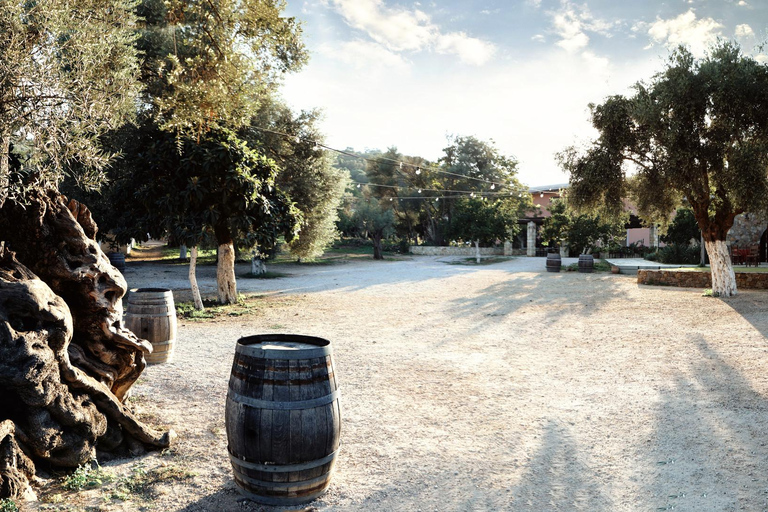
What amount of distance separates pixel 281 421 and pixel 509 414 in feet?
10.1

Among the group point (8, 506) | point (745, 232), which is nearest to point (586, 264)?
point (745, 232)

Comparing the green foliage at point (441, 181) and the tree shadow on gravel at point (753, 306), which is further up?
the green foliage at point (441, 181)

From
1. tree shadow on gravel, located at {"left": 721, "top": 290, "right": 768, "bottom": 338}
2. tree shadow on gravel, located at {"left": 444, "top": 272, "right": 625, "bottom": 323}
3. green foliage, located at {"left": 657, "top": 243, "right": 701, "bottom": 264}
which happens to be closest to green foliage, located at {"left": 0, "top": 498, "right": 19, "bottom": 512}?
tree shadow on gravel, located at {"left": 444, "top": 272, "right": 625, "bottom": 323}

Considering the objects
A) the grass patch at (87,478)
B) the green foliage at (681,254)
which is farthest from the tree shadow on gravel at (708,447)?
the green foliage at (681,254)

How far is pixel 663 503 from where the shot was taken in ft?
11.5

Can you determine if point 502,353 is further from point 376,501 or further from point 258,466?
point 258,466

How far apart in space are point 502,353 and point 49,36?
24.1ft

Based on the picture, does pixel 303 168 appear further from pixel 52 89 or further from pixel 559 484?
pixel 559 484

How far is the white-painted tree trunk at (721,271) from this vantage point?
14712 millimetres

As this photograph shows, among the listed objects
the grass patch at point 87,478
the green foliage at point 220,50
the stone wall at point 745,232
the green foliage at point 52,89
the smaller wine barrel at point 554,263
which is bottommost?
the grass patch at point 87,478

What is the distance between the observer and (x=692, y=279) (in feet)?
59.6

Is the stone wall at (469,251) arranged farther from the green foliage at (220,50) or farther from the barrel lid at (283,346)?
the barrel lid at (283,346)

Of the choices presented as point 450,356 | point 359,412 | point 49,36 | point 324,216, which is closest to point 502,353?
point 450,356

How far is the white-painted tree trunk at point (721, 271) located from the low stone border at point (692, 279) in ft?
8.64
